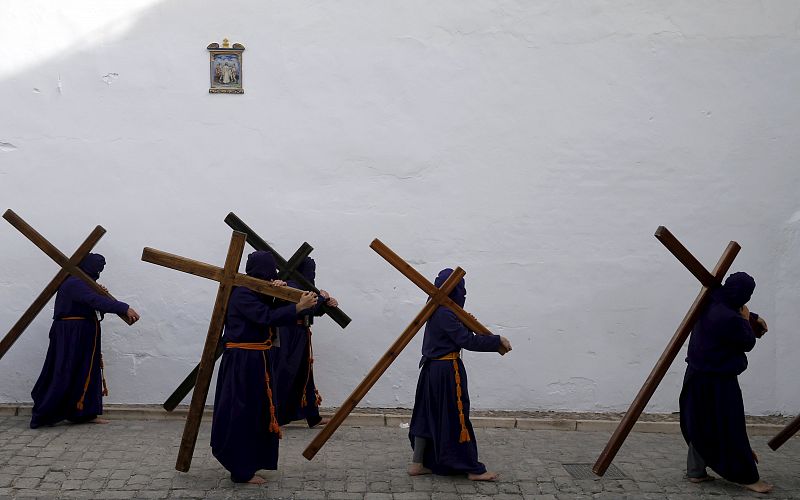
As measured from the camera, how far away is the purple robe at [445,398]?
594cm

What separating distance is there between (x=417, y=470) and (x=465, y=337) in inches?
41.1

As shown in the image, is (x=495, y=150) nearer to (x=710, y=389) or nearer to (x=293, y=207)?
(x=293, y=207)

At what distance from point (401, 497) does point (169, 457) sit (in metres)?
1.93

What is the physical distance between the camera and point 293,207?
818cm

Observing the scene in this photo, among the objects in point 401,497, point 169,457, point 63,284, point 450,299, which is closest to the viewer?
point 401,497

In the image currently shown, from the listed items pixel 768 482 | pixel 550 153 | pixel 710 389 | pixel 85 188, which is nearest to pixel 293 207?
pixel 85 188

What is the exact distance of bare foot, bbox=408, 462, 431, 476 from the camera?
20.0 feet

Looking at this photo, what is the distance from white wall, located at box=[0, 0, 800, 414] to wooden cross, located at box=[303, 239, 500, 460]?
88.1 inches

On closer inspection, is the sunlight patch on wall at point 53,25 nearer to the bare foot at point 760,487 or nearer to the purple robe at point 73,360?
the purple robe at point 73,360

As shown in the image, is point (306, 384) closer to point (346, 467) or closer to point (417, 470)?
point (346, 467)

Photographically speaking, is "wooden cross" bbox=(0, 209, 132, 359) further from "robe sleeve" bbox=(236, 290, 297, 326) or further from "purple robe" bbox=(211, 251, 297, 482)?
"robe sleeve" bbox=(236, 290, 297, 326)

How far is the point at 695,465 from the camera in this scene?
6.08m

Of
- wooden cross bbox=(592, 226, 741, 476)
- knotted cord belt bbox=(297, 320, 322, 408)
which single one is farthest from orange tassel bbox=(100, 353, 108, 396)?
wooden cross bbox=(592, 226, 741, 476)

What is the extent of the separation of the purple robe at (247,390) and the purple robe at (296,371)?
1.55 meters
